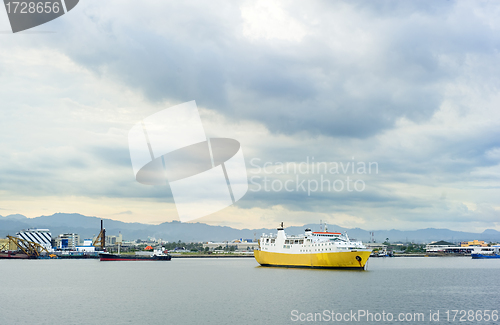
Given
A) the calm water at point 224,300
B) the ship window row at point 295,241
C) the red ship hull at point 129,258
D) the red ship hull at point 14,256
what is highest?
the ship window row at point 295,241

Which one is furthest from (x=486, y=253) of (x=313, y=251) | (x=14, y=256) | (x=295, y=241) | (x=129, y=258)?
(x=14, y=256)

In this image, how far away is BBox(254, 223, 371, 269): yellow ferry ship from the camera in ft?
220

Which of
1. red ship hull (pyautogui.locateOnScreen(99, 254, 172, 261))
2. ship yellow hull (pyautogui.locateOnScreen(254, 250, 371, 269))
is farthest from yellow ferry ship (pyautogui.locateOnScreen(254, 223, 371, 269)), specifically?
red ship hull (pyautogui.locateOnScreen(99, 254, 172, 261))

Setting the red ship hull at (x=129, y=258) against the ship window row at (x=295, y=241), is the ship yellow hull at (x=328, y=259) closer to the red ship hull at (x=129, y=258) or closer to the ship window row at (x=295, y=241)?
the ship window row at (x=295, y=241)

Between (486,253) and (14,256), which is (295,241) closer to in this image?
(14,256)

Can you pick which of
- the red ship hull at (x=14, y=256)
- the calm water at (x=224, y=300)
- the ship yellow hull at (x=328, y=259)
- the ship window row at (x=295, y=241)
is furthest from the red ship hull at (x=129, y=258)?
the calm water at (x=224, y=300)

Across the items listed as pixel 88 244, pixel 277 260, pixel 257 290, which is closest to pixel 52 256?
pixel 88 244

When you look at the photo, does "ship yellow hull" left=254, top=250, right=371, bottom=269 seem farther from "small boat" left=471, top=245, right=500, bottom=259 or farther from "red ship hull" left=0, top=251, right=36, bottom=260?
"small boat" left=471, top=245, right=500, bottom=259

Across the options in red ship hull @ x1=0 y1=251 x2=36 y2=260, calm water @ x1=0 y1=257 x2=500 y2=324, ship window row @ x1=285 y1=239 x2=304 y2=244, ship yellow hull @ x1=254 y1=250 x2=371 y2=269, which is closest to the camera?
A: calm water @ x1=0 y1=257 x2=500 y2=324

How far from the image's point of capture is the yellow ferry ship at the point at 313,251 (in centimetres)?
6700

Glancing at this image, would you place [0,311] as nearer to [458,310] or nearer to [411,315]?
[411,315]

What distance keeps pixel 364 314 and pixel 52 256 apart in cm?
15251

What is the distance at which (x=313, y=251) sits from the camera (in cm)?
7025

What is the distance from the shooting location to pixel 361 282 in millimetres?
51906
